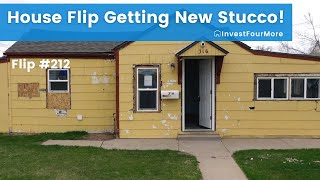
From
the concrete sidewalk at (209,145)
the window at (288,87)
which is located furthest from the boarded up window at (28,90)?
the window at (288,87)

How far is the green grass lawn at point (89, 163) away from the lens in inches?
289

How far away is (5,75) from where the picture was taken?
1284 cm

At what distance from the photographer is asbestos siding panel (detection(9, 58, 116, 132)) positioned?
1277 cm

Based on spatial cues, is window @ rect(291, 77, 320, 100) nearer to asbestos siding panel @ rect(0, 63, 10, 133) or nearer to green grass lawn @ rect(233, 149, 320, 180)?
green grass lawn @ rect(233, 149, 320, 180)

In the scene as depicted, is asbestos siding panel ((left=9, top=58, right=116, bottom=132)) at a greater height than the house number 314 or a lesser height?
lesser

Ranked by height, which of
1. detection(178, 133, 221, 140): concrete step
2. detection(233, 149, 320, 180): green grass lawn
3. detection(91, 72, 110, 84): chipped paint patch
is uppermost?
detection(91, 72, 110, 84): chipped paint patch

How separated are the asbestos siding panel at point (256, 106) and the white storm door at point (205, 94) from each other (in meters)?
0.31

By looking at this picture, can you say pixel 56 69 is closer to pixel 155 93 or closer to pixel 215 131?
pixel 155 93

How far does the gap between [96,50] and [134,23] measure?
5.80 feet

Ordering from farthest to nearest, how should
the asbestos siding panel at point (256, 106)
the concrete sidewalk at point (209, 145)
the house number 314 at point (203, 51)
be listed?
1. the asbestos siding panel at point (256, 106)
2. the house number 314 at point (203, 51)
3. the concrete sidewalk at point (209, 145)

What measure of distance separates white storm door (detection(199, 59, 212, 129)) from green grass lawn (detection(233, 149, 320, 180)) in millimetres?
2660

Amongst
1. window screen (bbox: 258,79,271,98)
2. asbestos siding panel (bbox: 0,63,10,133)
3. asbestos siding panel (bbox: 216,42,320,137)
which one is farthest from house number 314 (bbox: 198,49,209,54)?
asbestos siding panel (bbox: 0,63,10,133)

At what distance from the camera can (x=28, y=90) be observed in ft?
42.0

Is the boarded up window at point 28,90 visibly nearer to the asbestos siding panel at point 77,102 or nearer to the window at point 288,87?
the asbestos siding panel at point 77,102
